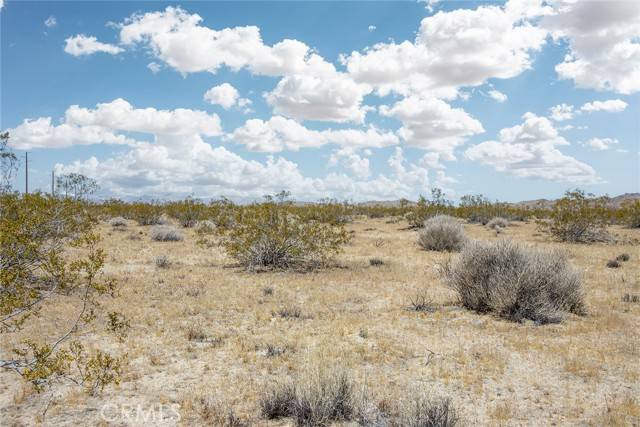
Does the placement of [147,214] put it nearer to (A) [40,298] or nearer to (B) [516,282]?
(B) [516,282]

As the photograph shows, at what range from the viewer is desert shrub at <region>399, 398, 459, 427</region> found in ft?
16.6

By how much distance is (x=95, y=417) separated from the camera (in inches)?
223

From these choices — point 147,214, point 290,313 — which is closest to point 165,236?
point 147,214

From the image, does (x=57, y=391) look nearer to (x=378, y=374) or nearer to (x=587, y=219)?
(x=378, y=374)

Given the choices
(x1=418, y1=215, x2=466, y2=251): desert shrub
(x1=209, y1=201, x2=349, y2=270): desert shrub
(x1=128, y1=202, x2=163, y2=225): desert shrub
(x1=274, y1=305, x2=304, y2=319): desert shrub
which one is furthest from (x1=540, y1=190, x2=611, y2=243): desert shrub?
(x1=128, y1=202, x2=163, y2=225): desert shrub

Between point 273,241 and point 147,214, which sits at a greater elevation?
point 147,214

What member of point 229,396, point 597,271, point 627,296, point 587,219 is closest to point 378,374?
point 229,396

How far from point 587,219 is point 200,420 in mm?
26355

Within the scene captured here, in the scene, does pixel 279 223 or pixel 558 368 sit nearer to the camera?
pixel 558 368

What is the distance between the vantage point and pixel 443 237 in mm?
22172

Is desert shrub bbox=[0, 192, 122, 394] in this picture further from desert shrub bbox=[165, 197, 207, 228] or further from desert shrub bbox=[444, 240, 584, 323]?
desert shrub bbox=[165, 197, 207, 228]

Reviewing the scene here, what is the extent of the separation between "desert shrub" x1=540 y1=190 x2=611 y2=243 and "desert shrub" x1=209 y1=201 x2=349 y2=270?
53.4 feet

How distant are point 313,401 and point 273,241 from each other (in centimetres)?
1182

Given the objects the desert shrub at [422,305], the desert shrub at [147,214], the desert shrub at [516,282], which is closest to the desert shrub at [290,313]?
the desert shrub at [422,305]
